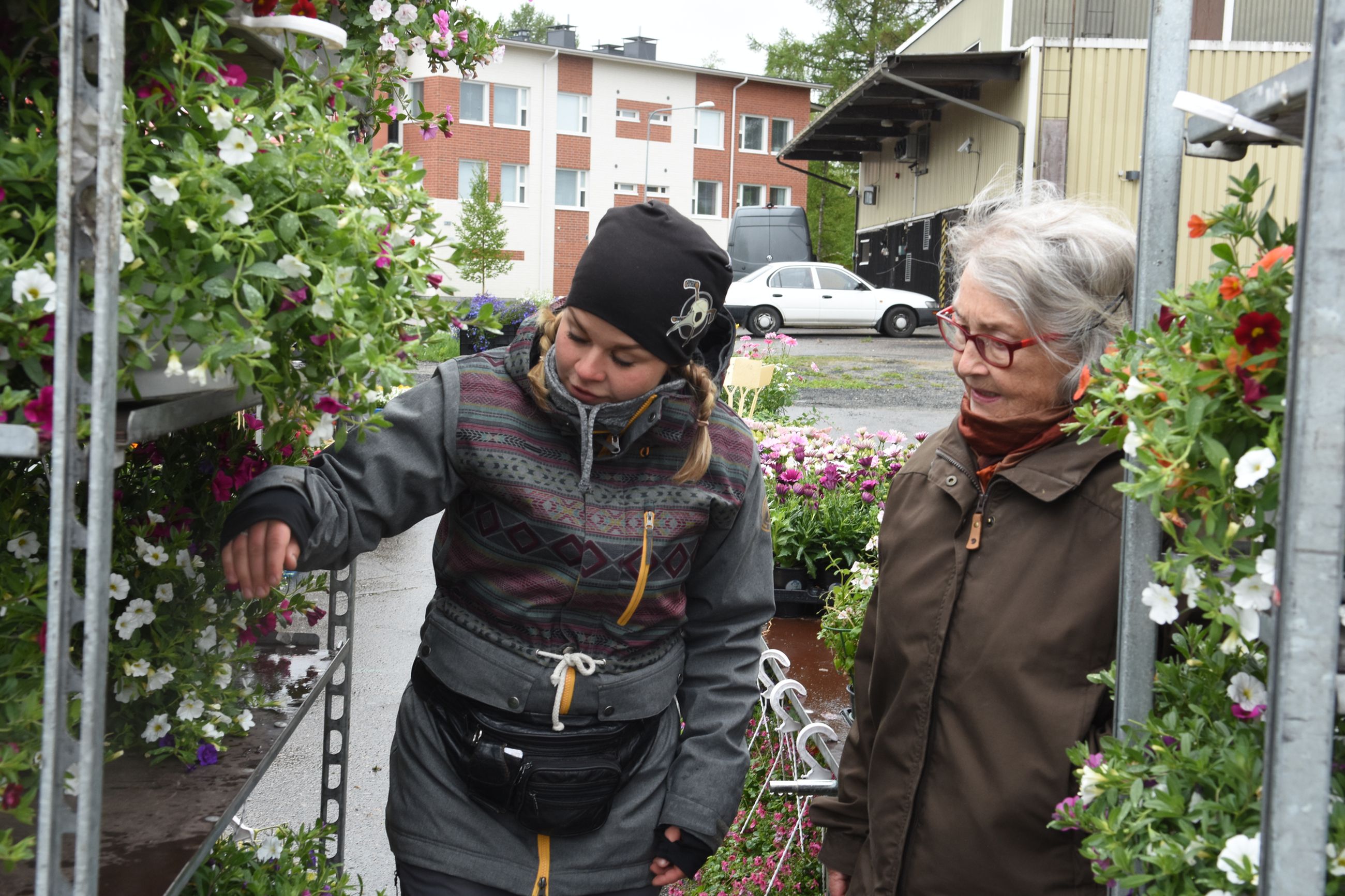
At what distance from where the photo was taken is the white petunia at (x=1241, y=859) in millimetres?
975

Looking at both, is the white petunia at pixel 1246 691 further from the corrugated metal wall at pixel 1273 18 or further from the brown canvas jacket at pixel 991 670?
the corrugated metal wall at pixel 1273 18

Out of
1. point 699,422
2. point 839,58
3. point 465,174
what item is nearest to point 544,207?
point 465,174

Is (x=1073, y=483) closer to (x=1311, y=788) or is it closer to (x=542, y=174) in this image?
(x=1311, y=788)

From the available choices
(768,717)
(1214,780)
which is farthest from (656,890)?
(768,717)

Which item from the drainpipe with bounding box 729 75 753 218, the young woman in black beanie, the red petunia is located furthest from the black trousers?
the drainpipe with bounding box 729 75 753 218

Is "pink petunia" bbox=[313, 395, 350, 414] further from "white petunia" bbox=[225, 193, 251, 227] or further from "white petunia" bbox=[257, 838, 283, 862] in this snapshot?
"white petunia" bbox=[257, 838, 283, 862]

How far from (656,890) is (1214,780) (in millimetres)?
1172

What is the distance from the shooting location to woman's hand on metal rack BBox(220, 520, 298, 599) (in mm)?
1466

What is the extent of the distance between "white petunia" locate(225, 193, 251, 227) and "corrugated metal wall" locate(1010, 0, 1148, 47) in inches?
706

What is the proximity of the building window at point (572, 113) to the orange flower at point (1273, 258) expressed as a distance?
37242 millimetres

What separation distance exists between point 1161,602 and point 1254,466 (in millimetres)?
210

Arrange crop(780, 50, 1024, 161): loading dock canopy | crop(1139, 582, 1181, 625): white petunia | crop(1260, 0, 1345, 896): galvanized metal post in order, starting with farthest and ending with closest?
crop(780, 50, 1024, 161): loading dock canopy
crop(1139, 582, 1181, 625): white petunia
crop(1260, 0, 1345, 896): galvanized metal post

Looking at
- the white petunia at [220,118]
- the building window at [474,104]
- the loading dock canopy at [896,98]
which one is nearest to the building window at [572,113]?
the building window at [474,104]

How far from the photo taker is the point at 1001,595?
181cm
